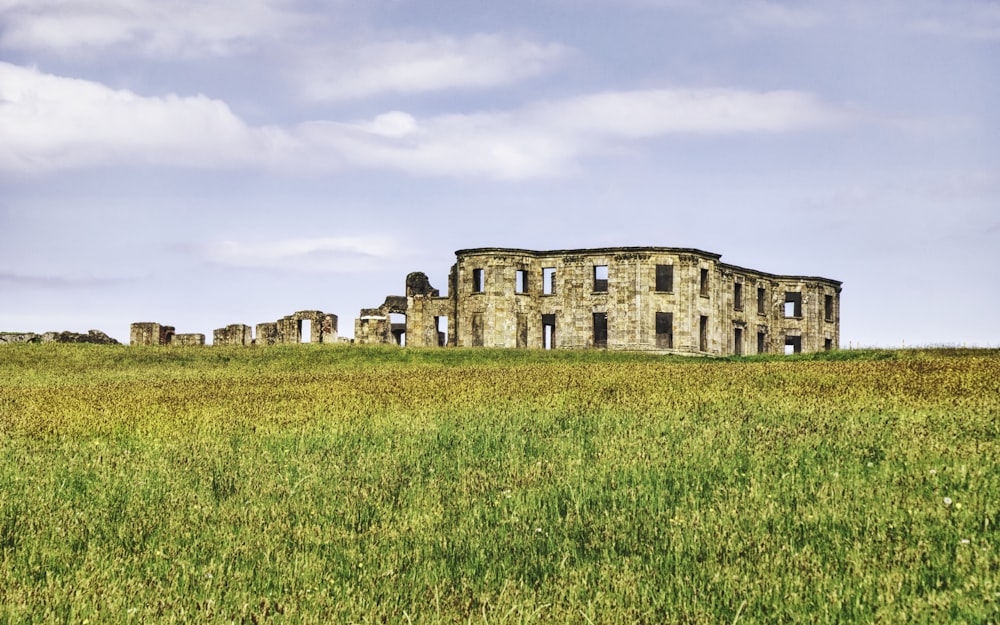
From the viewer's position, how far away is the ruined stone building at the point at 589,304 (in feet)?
175

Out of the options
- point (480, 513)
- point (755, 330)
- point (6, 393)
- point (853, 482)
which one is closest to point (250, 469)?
point (480, 513)

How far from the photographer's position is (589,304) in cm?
5450

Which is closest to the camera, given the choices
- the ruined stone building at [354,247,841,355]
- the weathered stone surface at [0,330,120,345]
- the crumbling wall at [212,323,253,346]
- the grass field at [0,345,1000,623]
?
the grass field at [0,345,1000,623]

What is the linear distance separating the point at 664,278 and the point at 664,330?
10.7ft

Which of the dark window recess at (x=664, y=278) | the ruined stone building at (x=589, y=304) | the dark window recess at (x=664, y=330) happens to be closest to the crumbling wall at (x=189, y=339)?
the ruined stone building at (x=589, y=304)

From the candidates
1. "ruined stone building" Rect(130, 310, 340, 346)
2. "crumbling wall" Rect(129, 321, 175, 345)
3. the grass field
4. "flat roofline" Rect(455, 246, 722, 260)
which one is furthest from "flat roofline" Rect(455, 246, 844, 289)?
the grass field

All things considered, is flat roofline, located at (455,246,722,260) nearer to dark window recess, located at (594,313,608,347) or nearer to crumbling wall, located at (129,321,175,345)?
dark window recess, located at (594,313,608,347)

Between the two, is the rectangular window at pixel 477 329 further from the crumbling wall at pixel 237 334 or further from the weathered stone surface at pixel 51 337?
the weathered stone surface at pixel 51 337

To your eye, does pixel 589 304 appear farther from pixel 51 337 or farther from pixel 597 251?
pixel 51 337

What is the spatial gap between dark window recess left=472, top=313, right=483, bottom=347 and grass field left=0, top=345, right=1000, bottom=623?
40.9 m

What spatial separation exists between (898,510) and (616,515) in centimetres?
235

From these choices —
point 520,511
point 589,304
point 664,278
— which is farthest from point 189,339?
point 520,511

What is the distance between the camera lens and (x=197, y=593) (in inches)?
241

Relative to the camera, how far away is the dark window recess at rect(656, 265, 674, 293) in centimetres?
5422
